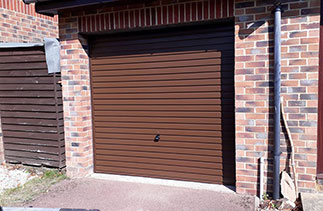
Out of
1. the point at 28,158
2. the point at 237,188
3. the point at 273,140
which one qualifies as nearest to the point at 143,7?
the point at 273,140

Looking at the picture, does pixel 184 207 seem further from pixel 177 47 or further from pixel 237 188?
pixel 177 47

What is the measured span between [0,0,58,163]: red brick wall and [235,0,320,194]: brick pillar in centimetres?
489

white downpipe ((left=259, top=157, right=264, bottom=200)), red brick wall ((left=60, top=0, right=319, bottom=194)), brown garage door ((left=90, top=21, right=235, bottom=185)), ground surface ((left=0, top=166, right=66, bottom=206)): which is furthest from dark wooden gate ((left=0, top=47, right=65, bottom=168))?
white downpipe ((left=259, top=157, right=264, bottom=200))

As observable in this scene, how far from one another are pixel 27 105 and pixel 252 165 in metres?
3.69

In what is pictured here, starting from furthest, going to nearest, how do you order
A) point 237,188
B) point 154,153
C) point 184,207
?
point 154,153 < point 237,188 < point 184,207

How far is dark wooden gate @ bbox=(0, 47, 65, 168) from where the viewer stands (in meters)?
4.61

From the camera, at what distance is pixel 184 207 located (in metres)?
3.44

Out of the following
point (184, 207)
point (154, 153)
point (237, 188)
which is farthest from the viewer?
point (154, 153)

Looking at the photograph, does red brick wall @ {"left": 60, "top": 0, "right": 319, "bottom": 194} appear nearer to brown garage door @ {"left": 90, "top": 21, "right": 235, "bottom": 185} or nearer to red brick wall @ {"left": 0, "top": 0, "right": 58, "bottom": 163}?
brown garage door @ {"left": 90, "top": 21, "right": 235, "bottom": 185}

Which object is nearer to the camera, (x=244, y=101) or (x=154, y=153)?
(x=244, y=101)

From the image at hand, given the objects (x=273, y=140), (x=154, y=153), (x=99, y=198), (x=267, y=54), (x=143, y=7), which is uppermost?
(x=143, y=7)

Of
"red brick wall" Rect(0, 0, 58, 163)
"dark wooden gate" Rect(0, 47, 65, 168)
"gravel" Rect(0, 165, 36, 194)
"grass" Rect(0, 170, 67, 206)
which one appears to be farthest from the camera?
"red brick wall" Rect(0, 0, 58, 163)

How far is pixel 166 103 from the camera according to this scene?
4.23 metres

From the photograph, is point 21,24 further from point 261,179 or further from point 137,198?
point 261,179
